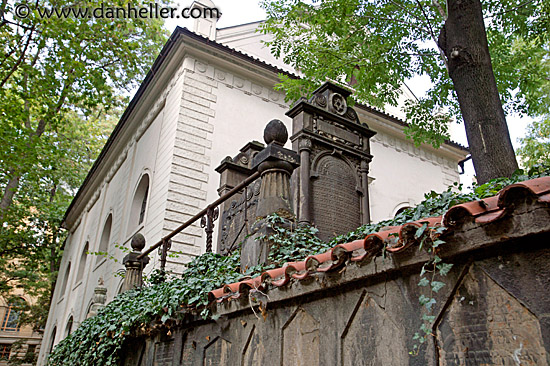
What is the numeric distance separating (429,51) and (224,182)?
5429 millimetres

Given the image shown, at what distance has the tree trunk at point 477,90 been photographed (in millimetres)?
6301

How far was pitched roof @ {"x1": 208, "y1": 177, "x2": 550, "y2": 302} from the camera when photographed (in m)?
2.11

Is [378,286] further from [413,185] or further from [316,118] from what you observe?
[413,185]

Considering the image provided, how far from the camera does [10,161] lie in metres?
12.7

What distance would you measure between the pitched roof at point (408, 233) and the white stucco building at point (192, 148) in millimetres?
6069

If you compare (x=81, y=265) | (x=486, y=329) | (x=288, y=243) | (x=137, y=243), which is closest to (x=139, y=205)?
(x=137, y=243)

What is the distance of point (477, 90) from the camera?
22.1 ft

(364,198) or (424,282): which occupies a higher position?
(364,198)

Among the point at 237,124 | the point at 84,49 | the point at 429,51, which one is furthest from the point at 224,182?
the point at 84,49

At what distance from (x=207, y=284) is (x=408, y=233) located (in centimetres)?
282

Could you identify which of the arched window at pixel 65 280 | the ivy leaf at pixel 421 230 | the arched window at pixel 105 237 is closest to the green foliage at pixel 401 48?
the ivy leaf at pixel 421 230

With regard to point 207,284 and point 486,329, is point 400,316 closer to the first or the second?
point 486,329

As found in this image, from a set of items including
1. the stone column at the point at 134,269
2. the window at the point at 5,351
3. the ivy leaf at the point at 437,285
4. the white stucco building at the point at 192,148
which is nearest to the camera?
the ivy leaf at the point at 437,285

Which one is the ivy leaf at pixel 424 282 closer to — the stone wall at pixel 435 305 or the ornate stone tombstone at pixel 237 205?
the stone wall at pixel 435 305
